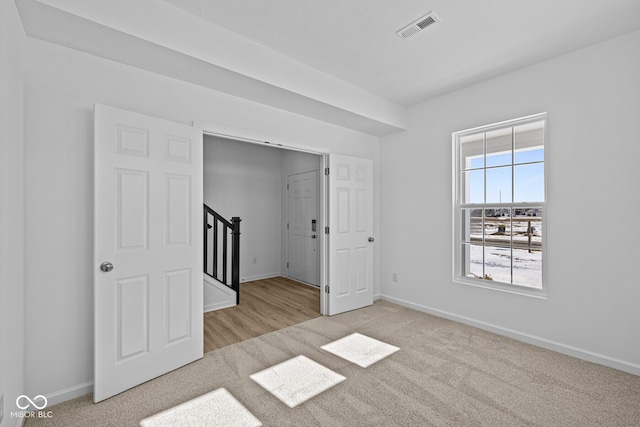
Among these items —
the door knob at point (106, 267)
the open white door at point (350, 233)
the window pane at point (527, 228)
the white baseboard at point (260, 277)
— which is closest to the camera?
the door knob at point (106, 267)

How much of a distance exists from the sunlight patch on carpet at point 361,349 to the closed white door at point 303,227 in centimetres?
234

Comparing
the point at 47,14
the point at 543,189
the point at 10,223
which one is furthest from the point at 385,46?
the point at 10,223

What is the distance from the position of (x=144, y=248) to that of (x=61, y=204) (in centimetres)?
60

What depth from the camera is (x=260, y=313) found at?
386 cm

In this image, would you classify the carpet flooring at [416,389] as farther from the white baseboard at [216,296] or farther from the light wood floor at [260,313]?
the white baseboard at [216,296]

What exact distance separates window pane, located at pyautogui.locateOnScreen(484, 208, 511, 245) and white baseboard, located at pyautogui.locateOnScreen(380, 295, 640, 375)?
36.7 inches

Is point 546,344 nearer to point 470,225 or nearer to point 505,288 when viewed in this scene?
point 505,288

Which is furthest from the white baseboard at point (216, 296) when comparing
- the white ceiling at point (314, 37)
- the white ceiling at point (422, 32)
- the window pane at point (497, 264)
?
the window pane at point (497, 264)

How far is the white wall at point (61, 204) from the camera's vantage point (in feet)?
6.43

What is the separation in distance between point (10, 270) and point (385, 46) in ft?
10.0

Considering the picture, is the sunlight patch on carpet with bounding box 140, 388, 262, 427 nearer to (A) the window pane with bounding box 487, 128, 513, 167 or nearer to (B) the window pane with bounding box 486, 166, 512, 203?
(B) the window pane with bounding box 486, 166, 512, 203

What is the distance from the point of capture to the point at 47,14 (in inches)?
69.8

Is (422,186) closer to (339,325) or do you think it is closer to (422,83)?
(422,83)

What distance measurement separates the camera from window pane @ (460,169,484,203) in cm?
353
